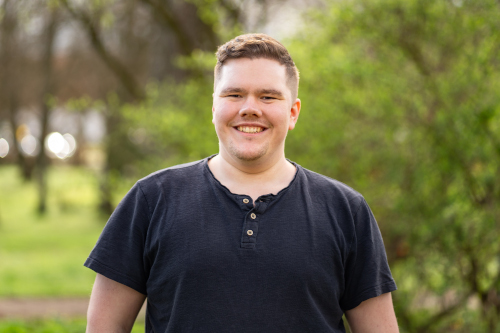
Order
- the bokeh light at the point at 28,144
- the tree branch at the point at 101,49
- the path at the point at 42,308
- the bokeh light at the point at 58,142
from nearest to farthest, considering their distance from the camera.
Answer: the tree branch at the point at 101,49, the path at the point at 42,308, the bokeh light at the point at 58,142, the bokeh light at the point at 28,144

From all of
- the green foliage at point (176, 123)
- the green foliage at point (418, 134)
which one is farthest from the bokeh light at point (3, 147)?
the green foliage at point (418, 134)

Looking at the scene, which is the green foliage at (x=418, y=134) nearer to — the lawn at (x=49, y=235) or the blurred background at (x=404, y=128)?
the blurred background at (x=404, y=128)

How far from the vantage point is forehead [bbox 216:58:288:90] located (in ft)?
6.41

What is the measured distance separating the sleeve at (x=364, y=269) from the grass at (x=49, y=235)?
13.3 ft

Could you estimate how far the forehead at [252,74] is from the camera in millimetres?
1953

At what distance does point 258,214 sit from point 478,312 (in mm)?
3658

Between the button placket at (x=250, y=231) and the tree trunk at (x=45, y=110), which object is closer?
the button placket at (x=250, y=231)

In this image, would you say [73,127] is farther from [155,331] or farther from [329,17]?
[155,331]

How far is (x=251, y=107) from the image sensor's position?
6.40 feet

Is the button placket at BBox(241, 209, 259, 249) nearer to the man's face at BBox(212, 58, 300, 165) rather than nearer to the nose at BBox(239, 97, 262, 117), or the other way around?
the man's face at BBox(212, 58, 300, 165)

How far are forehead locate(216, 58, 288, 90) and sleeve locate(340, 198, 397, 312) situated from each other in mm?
584

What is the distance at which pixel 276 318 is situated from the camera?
179cm

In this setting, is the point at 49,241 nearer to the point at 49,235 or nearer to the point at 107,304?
the point at 49,235

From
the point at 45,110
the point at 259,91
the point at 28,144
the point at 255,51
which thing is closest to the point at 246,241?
the point at 259,91
